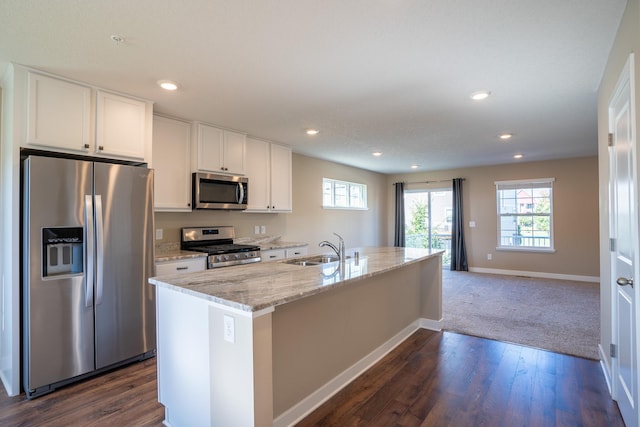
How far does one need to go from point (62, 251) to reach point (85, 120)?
42.4 inches

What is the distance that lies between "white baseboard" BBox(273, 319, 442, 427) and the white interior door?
5.35ft

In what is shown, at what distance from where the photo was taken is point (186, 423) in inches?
73.2

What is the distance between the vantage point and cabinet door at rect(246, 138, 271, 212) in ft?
14.9

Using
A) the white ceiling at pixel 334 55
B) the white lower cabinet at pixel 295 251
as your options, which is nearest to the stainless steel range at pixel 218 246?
the white lower cabinet at pixel 295 251

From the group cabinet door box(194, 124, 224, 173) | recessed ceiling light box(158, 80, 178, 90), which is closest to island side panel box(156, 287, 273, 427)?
recessed ceiling light box(158, 80, 178, 90)

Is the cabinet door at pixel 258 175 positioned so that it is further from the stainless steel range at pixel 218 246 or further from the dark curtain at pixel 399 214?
the dark curtain at pixel 399 214

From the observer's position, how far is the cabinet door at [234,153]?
13.6 feet

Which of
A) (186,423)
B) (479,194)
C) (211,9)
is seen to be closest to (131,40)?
(211,9)

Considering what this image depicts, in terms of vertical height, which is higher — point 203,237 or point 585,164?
point 585,164

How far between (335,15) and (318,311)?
1.85m

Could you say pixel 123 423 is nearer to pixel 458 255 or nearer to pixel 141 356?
pixel 141 356

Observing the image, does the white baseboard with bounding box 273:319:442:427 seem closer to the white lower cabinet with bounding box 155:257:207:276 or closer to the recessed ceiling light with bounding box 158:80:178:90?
the white lower cabinet with bounding box 155:257:207:276

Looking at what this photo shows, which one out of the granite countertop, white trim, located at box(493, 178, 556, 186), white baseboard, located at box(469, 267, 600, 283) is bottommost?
white baseboard, located at box(469, 267, 600, 283)

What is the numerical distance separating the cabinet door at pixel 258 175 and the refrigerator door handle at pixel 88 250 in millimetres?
2086
